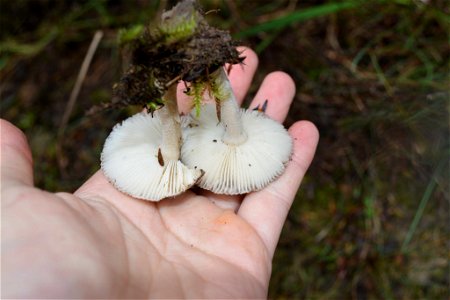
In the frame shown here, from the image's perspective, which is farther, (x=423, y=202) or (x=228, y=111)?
(x=423, y=202)

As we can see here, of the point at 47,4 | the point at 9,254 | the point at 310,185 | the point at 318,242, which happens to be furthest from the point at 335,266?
the point at 47,4

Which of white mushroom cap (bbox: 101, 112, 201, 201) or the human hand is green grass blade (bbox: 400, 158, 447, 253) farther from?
white mushroom cap (bbox: 101, 112, 201, 201)

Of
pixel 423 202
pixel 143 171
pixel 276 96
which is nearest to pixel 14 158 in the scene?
pixel 143 171

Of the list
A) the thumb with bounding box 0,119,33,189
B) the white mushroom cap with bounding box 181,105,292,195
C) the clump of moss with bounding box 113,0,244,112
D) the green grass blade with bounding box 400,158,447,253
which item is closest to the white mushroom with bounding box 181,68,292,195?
the white mushroom cap with bounding box 181,105,292,195

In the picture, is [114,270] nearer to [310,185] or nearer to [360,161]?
[310,185]

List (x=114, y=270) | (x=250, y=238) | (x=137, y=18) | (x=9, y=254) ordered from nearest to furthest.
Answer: (x=9, y=254)
(x=114, y=270)
(x=250, y=238)
(x=137, y=18)

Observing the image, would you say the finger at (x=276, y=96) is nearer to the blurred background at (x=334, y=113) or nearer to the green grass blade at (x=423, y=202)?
the blurred background at (x=334, y=113)

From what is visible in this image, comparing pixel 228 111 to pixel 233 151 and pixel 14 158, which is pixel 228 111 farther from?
pixel 14 158
